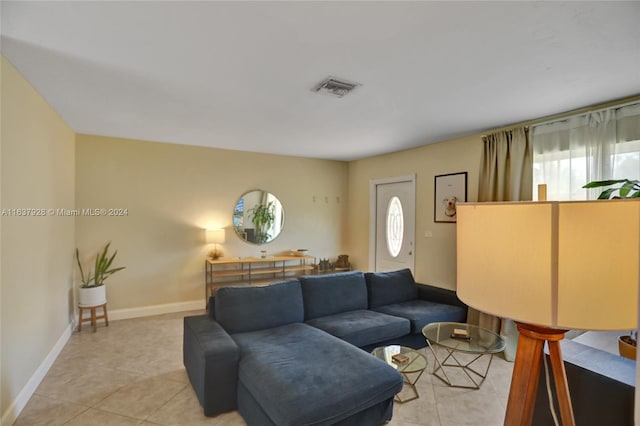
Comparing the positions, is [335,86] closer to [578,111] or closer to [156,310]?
[578,111]

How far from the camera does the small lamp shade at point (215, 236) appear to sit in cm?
474

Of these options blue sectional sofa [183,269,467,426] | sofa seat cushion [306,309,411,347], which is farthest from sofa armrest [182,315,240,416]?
sofa seat cushion [306,309,411,347]

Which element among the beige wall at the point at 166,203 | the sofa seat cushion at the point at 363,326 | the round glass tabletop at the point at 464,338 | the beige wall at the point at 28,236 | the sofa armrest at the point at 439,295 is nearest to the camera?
the beige wall at the point at 28,236

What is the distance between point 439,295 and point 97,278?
4236mm

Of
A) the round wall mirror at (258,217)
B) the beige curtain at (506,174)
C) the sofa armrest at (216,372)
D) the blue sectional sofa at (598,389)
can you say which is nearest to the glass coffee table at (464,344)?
the beige curtain at (506,174)

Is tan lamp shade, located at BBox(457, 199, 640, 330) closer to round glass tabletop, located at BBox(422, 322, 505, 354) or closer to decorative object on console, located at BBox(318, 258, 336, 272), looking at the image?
round glass tabletop, located at BBox(422, 322, 505, 354)

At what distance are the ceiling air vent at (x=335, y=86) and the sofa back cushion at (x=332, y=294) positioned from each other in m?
1.85

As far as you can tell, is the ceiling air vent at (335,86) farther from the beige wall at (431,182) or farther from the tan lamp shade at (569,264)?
the beige wall at (431,182)

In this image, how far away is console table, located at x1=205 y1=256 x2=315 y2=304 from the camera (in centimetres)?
491

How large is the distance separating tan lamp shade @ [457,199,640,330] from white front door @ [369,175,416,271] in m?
4.07

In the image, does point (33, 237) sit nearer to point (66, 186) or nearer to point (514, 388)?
point (66, 186)

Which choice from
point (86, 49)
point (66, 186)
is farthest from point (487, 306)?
point (66, 186)

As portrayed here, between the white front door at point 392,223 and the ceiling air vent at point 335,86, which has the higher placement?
the ceiling air vent at point 335,86

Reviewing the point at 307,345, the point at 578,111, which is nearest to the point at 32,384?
the point at 307,345
